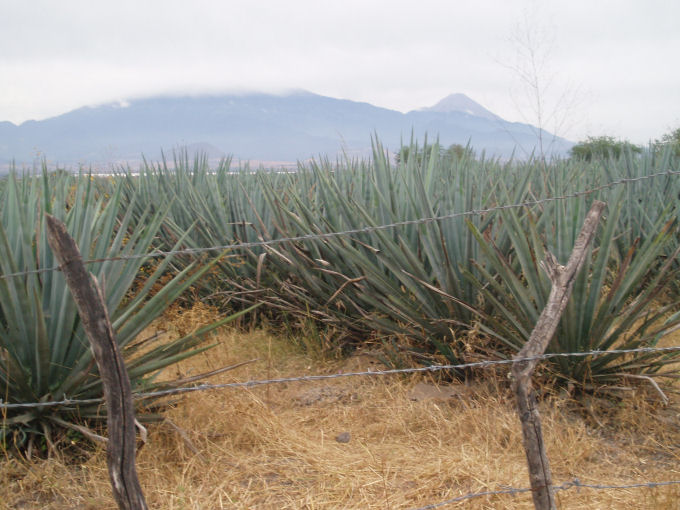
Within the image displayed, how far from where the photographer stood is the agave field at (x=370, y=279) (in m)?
2.60

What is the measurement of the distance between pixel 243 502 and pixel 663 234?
235 cm

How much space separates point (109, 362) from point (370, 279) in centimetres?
217

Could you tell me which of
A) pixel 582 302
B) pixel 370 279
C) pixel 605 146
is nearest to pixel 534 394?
pixel 582 302

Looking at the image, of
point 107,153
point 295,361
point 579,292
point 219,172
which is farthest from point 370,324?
point 107,153

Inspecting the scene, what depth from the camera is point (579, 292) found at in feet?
10.2

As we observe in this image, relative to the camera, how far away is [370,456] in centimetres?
277

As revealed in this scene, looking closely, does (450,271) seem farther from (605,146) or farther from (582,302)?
(605,146)

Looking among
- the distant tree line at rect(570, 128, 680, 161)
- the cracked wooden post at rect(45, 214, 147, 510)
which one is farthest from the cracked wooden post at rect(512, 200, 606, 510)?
the distant tree line at rect(570, 128, 680, 161)

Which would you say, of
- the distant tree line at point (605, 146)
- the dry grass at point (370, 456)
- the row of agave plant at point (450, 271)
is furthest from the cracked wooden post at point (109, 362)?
the distant tree line at point (605, 146)

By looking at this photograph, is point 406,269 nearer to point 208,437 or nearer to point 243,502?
point 208,437

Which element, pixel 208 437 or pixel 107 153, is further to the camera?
pixel 107 153

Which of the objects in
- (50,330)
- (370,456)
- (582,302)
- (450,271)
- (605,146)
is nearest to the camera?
(50,330)

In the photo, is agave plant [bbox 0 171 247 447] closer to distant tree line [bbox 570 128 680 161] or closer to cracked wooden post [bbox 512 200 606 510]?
cracked wooden post [bbox 512 200 606 510]

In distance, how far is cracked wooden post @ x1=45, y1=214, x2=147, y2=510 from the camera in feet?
5.40
